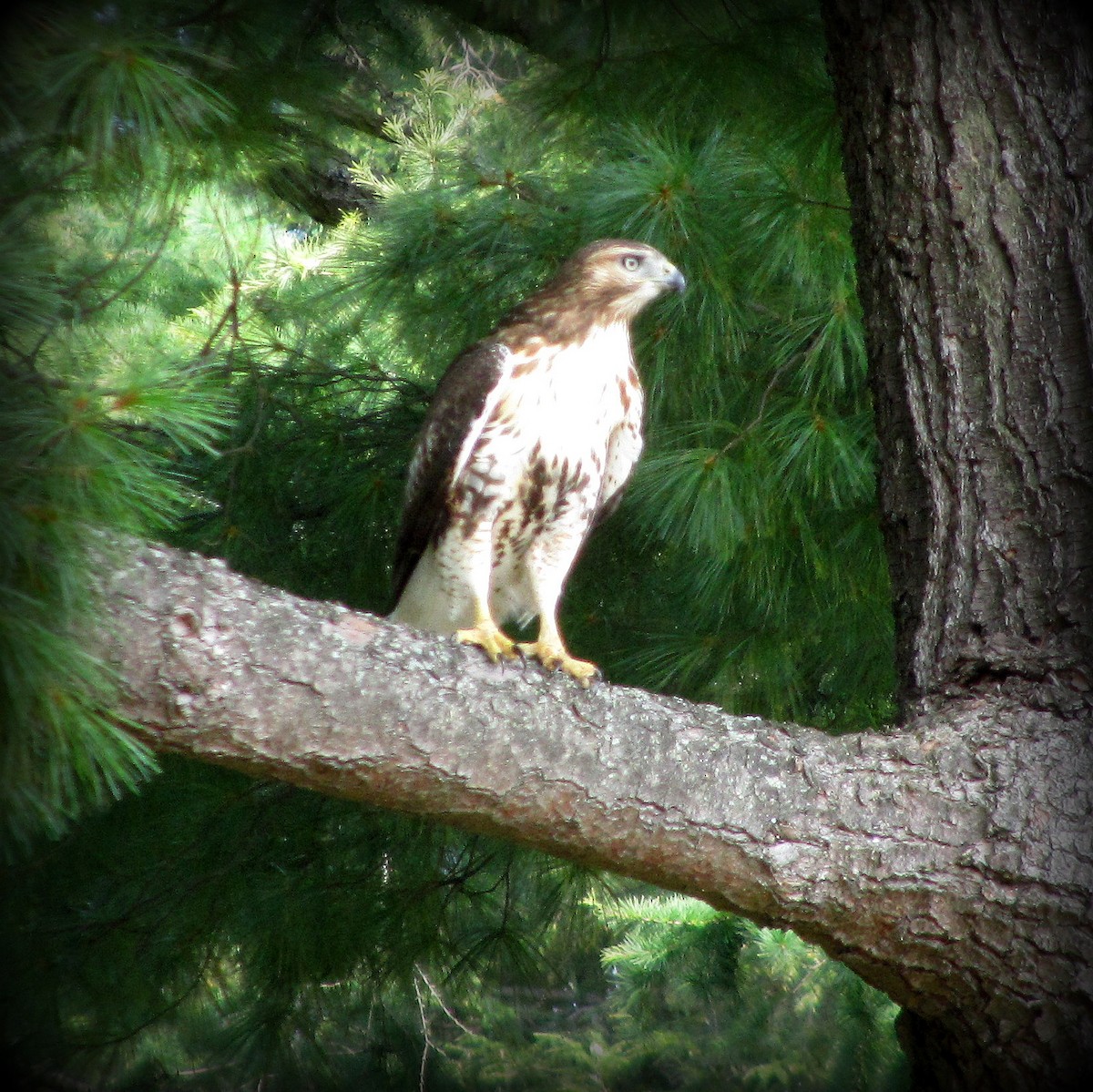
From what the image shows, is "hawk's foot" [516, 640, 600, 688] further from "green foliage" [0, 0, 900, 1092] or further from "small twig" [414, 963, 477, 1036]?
"small twig" [414, 963, 477, 1036]

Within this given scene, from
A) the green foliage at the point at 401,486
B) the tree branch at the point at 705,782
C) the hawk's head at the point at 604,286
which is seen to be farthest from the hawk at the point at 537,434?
the tree branch at the point at 705,782

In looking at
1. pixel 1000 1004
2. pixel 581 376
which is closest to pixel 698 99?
pixel 581 376

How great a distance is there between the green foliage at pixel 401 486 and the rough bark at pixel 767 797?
2.97ft

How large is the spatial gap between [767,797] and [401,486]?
6.52 ft

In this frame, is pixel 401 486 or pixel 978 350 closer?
pixel 978 350

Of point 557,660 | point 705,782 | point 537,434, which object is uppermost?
point 537,434

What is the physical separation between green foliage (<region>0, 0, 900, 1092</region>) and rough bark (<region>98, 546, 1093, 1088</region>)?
0.91 metres

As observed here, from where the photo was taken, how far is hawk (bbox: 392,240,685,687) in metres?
3.30

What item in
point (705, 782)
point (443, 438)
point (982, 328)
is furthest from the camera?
point (443, 438)

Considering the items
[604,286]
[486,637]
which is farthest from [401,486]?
[604,286]

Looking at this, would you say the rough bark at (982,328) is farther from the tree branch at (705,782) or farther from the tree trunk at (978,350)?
the tree branch at (705,782)

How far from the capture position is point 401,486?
395cm

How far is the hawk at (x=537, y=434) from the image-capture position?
3.30 meters

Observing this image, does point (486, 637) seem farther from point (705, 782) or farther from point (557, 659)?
point (705, 782)
